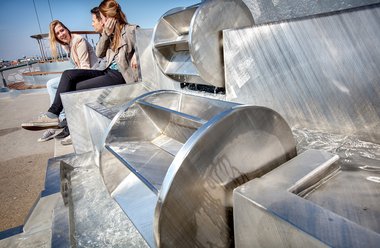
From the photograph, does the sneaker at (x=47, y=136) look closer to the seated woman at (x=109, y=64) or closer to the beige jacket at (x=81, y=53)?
the seated woman at (x=109, y=64)

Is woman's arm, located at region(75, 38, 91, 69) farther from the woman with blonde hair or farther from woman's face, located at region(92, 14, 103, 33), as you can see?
woman's face, located at region(92, 14, 103, 33)

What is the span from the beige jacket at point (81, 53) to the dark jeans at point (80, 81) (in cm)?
35

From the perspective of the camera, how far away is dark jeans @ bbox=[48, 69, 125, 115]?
3168mm

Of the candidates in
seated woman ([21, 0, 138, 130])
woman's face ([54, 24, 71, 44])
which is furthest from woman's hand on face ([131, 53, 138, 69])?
woman's face ([54, 24, 71, 44])

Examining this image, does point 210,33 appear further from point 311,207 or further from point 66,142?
point 66,142

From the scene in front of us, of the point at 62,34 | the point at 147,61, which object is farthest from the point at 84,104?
the point at 62,34

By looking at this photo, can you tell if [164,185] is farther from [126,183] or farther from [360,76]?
[360,76]

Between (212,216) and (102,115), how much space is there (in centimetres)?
148

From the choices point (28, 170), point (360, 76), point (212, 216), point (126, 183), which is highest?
point (360, 76)

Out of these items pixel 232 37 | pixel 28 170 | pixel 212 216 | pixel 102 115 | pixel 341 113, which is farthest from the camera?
pixel 28 170

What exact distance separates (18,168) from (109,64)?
204 centimetres

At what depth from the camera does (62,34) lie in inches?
142

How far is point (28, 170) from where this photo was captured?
338 centimetres

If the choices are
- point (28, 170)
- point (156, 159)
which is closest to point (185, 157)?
point (156, 159)
